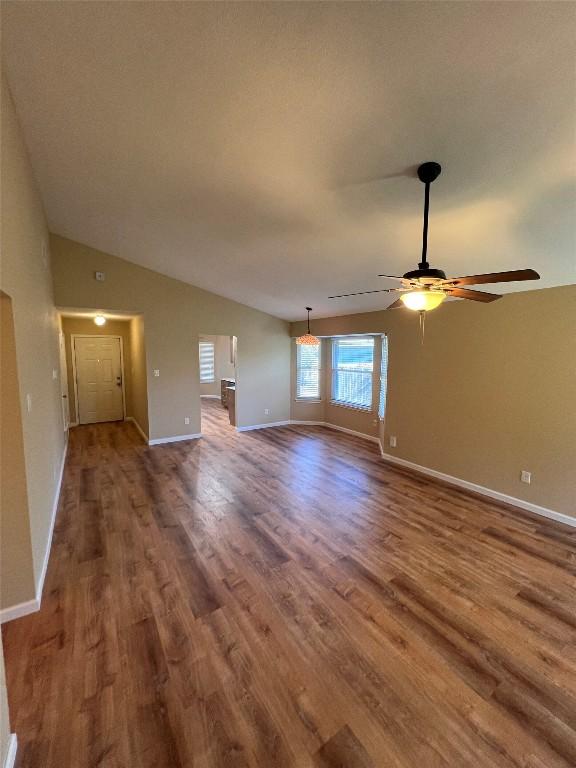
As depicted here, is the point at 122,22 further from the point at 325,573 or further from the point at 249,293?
the point at 249,293

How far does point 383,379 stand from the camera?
560cm

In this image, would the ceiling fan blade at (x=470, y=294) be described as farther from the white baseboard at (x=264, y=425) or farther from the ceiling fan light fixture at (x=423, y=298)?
the white baseboard at (x=264, y=425)

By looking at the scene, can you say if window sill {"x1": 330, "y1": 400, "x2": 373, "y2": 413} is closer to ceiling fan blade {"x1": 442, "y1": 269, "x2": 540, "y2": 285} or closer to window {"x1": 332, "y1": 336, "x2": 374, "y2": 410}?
window {"x1": 332, "y1": 336, "x2": 374, "y2": 410}

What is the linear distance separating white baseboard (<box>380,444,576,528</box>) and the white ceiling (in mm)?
2407

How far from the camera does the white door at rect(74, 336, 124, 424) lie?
7.00m

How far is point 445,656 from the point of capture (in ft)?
5.84

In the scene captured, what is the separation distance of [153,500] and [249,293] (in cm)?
373

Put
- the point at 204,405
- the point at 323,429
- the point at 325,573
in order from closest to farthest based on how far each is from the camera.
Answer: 1. the point at 325,573
2. the point at 323,429
3. the point at 204,405

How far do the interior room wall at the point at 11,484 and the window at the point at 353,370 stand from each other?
549cm

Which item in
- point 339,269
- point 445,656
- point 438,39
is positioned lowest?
point 445,656

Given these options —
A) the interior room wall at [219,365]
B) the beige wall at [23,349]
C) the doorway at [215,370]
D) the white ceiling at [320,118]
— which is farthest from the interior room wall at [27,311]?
the interior room wall at [219,365]

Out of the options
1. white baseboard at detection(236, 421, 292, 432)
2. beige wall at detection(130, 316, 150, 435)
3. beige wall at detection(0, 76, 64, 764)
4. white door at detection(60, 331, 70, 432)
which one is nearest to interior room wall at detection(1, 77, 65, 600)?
beige wall at detection(0, 76, 64, 764)

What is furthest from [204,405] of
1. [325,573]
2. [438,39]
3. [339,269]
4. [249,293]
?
[438,39]

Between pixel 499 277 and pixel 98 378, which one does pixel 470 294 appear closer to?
pixel 499 277
